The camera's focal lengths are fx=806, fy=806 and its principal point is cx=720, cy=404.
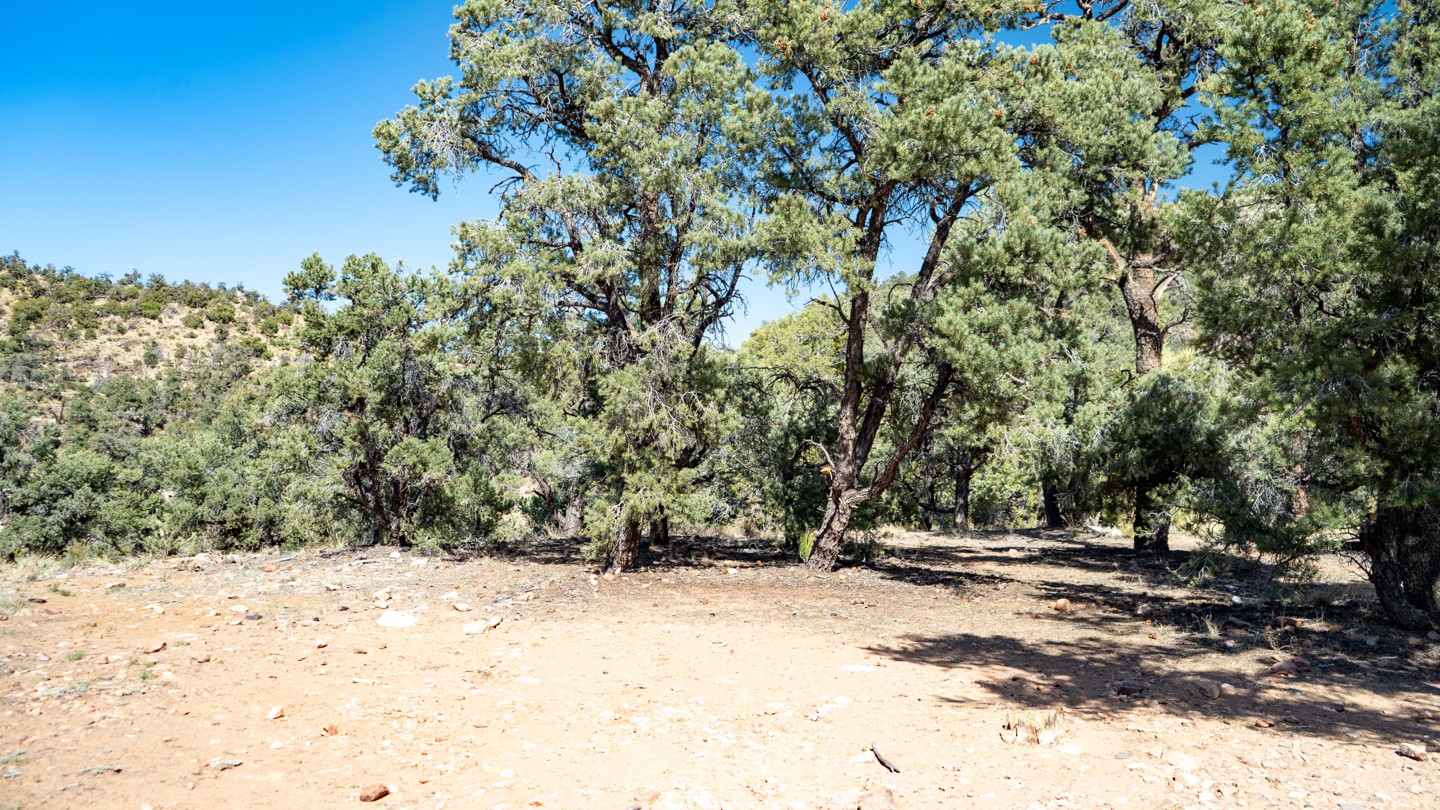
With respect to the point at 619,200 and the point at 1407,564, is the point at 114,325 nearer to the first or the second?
the point at 619,200

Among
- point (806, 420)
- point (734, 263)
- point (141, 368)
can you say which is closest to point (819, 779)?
point (734, 263)

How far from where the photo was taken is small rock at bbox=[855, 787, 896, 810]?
3.96m

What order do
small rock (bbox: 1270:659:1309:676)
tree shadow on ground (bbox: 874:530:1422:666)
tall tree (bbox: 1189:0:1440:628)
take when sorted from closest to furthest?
small rock (bbox: 1270:659:1309:676) < tall tree (bbox: 1189:0:1440:628) < tree shadow on ground (bbox: 874:530:1422:666)

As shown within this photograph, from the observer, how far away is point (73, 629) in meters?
6.84

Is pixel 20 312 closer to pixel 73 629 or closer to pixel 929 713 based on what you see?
pixel 73 629

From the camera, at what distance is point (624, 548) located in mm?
11297

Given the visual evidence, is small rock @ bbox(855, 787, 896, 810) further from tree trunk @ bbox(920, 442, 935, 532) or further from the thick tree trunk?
the thick tree trunk

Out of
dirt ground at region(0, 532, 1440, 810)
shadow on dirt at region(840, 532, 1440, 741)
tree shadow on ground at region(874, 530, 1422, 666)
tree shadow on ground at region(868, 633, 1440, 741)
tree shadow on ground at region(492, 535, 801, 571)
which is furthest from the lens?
tree shadow on ground at region(492, 535, 801, 571)

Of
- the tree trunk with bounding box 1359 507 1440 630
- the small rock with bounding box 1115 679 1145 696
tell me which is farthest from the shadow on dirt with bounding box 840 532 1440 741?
the tree trunk with bounding box 1359 507 1440 630

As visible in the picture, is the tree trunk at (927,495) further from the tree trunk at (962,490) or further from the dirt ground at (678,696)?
the dirt ground at (678,696)

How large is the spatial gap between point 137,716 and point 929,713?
16.4ft

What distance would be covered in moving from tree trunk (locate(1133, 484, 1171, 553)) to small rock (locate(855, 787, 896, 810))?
1079 cm

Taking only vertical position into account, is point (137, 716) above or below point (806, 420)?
below

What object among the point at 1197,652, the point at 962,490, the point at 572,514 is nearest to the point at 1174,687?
the point at 1197,652
